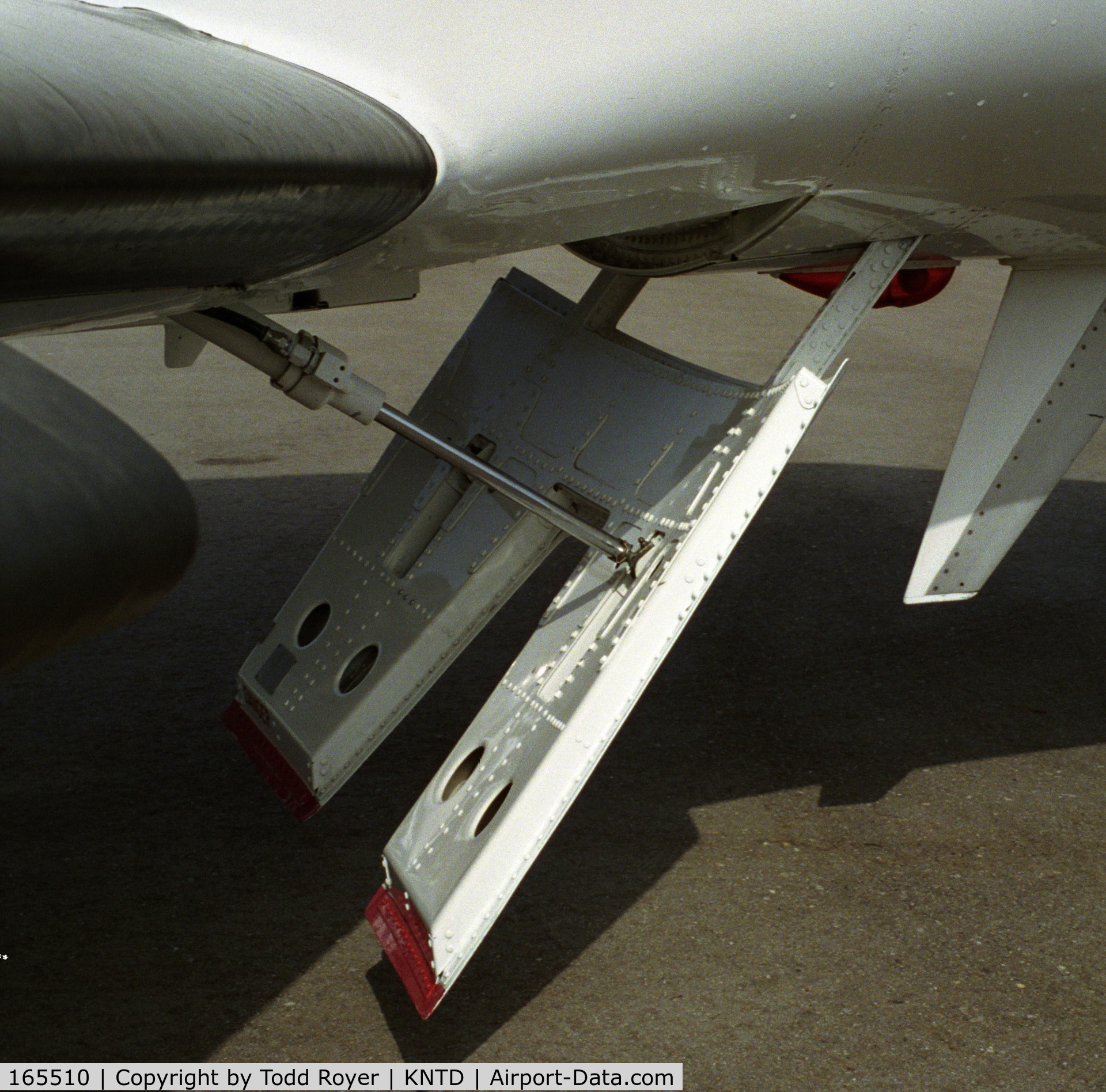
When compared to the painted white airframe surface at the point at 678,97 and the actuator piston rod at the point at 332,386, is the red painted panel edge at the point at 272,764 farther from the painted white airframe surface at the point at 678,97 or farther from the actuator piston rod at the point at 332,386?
the painted white airframe surface at the point at 678,97

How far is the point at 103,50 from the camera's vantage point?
204 centimetres

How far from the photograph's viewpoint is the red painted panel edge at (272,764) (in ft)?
13.5

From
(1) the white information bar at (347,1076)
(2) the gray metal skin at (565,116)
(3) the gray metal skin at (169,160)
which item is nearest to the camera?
(3) the gray metal skin at (169,160)

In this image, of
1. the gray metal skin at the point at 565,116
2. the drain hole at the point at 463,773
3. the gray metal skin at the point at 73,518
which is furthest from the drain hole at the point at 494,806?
the gray metal skin at the point at 73,518

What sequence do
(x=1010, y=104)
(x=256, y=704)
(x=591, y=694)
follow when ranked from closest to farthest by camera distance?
(x=1010, y=104) → (x=591, y=694) → (x=256, y=704)

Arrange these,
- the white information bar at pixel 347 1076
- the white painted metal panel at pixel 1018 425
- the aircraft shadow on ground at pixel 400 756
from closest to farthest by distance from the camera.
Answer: the white information bar at pixel 347 1076 → the aircraft shadow on ground at pixel 400 756 → the white painted metal panel at pixel 1018 425

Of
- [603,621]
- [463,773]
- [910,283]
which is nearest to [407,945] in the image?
[463,773]

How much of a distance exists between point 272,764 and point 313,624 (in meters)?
0.56

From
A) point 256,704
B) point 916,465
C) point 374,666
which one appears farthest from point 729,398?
point 916,465

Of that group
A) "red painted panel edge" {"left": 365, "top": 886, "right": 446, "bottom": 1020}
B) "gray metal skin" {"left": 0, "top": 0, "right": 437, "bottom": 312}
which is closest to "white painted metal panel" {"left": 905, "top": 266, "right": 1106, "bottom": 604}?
"red painted panel edge" {"left": 365, "top": 886, "right": 446, "bottom": 1020}

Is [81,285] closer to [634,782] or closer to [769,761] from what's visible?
[634,782]

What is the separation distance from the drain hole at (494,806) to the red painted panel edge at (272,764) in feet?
2.67

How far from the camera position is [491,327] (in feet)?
15.0

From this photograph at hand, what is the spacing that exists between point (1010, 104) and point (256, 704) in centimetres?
312
